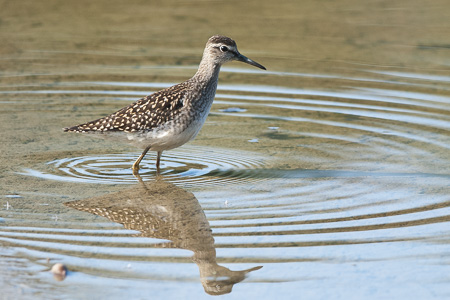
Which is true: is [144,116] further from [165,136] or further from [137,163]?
[137,163]

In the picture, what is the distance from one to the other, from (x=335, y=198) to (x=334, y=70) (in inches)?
244

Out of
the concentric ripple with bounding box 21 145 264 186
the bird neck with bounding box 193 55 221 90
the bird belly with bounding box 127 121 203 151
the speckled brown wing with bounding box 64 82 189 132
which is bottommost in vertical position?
the concentric ripple with bounding box 21 145 264 186

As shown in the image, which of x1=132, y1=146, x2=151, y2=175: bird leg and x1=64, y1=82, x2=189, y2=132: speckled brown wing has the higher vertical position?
x1=64, y1=82, x2=189, y2=132: speckled brown wing

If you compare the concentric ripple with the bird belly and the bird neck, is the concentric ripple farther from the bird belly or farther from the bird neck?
the bird neck

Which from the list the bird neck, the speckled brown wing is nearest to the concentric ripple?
the speckled brown wing

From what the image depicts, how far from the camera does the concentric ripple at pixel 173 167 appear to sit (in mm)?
8820

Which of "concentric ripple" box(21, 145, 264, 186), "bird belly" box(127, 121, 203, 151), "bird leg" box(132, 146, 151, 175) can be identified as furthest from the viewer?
"bird leg" box(132, 146, 151, 175)

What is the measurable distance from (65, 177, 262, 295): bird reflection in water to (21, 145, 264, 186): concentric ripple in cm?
35

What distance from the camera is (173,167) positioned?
9.50 m

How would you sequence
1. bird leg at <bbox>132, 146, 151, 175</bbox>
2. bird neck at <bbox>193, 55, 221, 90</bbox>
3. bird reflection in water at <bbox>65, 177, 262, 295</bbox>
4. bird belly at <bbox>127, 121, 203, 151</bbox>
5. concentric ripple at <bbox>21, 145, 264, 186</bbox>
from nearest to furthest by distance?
bird reflection in water at <bbox>65, 177, 262, 295</bbox>, concentric ripple at <bbox>21, 145, 264, 186</bbox>, bird belly at <bbox>127, 121, 203, 151</bbox>, bird leg at <bbox>132, 146, 151, 175</bbox>, bird neck at <bbox>193, 55, 221, 90</bbox>

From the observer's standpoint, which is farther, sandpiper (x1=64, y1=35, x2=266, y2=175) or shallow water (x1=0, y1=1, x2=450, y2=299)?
sandpiper (x1=64, y1=35, x2=266, y2=175)

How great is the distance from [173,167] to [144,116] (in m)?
0.81

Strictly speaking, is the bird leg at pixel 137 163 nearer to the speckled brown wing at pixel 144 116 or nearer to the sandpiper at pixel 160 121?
the sandpiper at pixel 160 121

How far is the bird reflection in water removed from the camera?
616cm
